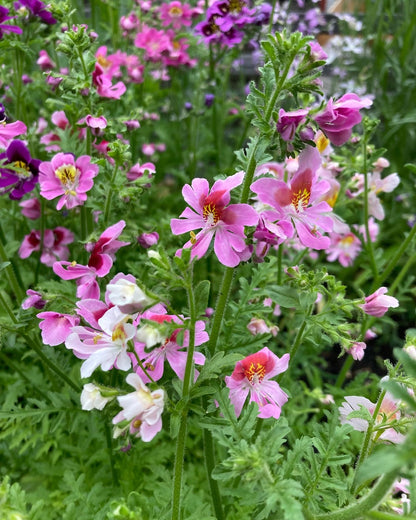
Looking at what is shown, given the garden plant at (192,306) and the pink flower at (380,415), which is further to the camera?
the pink flower at (380,415)

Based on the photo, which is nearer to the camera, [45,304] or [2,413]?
[45,304]

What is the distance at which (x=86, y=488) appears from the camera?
202 cm

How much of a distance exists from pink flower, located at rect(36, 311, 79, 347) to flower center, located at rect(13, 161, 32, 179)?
562 millimetres

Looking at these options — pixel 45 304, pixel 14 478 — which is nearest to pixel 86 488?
pixel 14 478

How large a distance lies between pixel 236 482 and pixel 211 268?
1.24m

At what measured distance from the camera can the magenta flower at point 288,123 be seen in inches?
46.3

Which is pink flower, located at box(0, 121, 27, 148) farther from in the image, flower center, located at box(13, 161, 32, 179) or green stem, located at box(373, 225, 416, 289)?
green stem, located at box(373, 225, 416, 289)

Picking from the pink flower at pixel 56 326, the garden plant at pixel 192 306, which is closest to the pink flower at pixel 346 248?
the garden plant at pixel 192 306

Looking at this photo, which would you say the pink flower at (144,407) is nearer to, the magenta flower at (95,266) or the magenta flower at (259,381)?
the magenta flower at (259,381)

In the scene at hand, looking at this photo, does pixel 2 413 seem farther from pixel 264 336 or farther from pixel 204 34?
pixel 204 34


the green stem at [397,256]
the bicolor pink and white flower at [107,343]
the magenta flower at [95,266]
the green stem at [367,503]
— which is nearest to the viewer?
the green stem at [367,503]

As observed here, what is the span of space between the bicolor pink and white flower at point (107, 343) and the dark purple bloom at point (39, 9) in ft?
4.64

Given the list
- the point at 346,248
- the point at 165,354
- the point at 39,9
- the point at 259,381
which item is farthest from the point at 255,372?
the point at 39,9

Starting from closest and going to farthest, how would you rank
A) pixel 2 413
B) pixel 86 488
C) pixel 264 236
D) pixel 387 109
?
pixel 264 236 → pixel 2 413 → pixel 86 488 → pixel 387 109
